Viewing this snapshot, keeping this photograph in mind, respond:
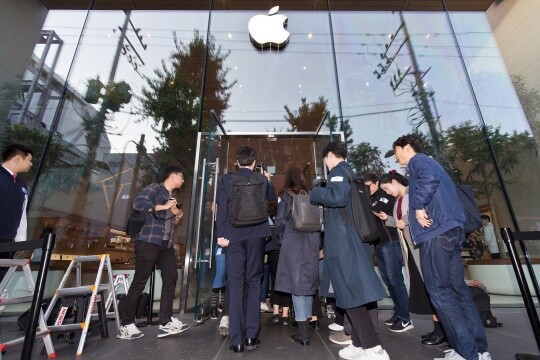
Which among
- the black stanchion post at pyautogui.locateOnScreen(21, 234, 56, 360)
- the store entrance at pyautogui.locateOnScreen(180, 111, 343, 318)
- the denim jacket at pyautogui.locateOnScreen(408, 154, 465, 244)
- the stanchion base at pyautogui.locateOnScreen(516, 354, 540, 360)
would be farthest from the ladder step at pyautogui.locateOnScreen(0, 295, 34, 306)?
the stanchion base at pyautogui.locateOnScreen(516, 354, 540, 360)

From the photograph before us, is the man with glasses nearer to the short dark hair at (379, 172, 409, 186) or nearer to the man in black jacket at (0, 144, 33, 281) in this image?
the man in black jacket at (0, 144, 33, 281)

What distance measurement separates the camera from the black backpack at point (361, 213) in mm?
1880

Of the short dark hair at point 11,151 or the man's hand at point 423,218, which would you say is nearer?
the man's hand at point 423,218

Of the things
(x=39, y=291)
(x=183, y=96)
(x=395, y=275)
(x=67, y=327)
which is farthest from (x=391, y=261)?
(x=183, y=96)

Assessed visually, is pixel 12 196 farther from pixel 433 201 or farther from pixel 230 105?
pixel 230 105

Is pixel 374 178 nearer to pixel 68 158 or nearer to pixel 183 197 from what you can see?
pixel 183 197

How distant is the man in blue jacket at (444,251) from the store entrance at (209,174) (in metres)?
2.50

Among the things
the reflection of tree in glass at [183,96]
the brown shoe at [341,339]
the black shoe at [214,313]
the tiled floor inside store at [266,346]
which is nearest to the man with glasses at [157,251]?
the tiled floor inside store at [266,346]

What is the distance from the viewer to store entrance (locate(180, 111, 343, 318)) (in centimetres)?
359

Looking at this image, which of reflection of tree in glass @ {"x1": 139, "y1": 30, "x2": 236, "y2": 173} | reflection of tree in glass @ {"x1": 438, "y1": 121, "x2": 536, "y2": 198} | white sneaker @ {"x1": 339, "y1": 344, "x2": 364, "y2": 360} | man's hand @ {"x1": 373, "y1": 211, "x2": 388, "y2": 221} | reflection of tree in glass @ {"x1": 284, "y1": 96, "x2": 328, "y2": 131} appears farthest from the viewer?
reflection of tree in glass @ {"x1": 284, "y1": 96, "x2": 328, "y2": 131}

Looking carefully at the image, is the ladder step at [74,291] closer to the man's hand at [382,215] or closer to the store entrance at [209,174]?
the store entrance at [209,174]

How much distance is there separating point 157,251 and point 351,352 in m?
1.84

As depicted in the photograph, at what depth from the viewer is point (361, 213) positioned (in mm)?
1930

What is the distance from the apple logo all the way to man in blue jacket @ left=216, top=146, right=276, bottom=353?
16.8ft
